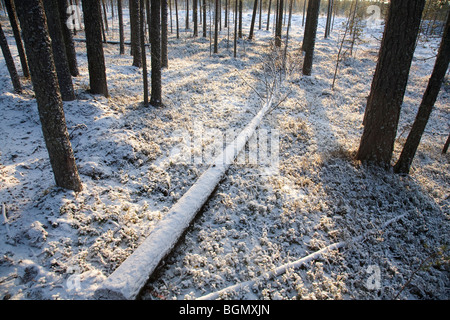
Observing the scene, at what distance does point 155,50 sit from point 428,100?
31.4ft

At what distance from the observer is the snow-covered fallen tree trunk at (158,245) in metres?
3.38

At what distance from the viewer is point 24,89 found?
8977 millimetres

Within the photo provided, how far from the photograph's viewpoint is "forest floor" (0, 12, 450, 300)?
4016mm

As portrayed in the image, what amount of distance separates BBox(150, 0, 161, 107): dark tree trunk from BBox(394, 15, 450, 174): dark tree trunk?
30.4 feet

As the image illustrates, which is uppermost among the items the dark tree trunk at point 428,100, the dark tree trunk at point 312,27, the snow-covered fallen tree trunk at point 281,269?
the dark tree trunk at point 312,27

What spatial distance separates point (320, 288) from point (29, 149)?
27.6 ft

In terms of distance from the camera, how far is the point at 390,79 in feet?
21.5

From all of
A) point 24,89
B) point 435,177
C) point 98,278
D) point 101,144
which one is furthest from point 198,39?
point 98,278

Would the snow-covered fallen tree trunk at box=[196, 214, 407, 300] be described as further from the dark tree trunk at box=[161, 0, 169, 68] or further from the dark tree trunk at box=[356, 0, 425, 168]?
the dark tree trunk at box=[161, 0, 169, 68]

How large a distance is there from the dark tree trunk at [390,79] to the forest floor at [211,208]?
79 cm

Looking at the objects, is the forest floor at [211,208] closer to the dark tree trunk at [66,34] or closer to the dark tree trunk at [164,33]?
the dark tree trunk at [66,34]

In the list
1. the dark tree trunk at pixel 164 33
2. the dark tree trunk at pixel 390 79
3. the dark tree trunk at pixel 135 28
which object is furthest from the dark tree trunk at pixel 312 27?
the dark tree trunk at pixel 135 28

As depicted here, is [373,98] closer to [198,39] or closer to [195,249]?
[195,249]

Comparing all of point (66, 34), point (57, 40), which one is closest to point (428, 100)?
point (57, 40)
